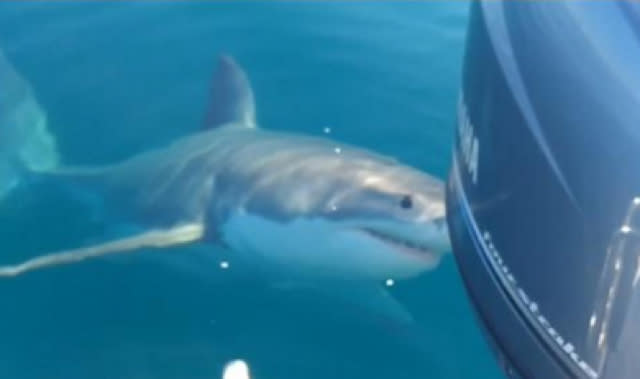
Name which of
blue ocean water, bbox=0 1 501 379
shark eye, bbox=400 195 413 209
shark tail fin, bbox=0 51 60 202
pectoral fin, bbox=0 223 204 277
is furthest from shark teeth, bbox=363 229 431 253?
shark tail fin, bbox=0 51 60 202

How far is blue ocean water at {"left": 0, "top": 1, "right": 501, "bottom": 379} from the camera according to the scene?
3637mm

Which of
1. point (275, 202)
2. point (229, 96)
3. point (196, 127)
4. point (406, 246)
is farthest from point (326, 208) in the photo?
point (196, 127)

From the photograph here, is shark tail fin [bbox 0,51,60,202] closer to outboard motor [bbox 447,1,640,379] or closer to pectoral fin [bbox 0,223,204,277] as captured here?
pectoral fin [bbox 0,223,204,277]

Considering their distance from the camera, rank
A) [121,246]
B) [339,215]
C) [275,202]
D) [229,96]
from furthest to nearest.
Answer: [229,96]
[121,246]
[275,202]
[339,215]

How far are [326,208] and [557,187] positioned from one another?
1.76m

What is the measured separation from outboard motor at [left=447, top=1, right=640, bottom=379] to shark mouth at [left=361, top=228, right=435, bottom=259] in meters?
1.01

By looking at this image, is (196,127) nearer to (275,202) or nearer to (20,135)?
(20,135)

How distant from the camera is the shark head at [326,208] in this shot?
3.21 metres

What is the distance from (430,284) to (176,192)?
1062 mm

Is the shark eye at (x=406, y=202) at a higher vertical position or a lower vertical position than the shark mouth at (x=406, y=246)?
higher

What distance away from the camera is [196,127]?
16.2 feet

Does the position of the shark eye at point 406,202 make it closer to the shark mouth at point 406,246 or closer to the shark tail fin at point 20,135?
the shark mouth at point 406,246

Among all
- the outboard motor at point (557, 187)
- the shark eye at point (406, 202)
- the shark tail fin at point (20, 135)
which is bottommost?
the shark tail fin at point (20, 135)

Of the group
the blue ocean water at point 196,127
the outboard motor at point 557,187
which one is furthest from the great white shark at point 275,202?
the outboard motor at point 557,187
